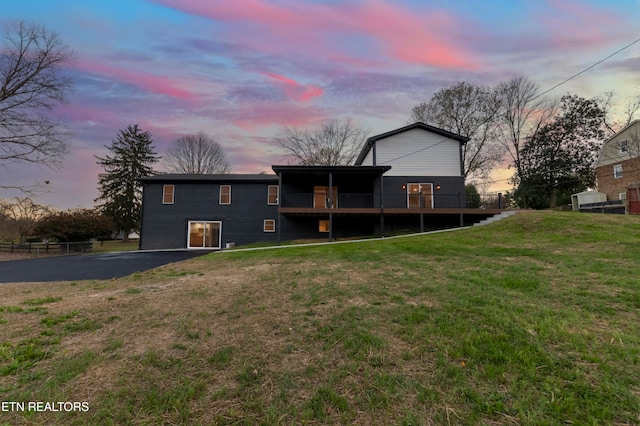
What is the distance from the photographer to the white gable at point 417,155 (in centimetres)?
1823

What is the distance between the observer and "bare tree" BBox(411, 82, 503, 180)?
1062 inches

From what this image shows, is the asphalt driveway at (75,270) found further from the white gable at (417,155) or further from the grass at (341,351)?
the white gable at (417,155)

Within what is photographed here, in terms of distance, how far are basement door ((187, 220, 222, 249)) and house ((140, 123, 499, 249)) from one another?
0.07 meters

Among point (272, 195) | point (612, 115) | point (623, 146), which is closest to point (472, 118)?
point (623, 146)

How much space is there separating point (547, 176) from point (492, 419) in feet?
119

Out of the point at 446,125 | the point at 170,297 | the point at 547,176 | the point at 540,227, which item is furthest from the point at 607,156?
the point at 170,297

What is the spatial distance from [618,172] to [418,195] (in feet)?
65.1

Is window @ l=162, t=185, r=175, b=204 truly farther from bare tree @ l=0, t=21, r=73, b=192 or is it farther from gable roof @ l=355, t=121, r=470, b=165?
gable roof @ l=355, t=121, r=470, b=165

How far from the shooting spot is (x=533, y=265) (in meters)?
6.56

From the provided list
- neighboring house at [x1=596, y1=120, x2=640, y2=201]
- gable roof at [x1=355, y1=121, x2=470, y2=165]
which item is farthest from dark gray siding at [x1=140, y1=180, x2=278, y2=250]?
neighboring house at [x1=596, y1=120, x2=640, y2=201]

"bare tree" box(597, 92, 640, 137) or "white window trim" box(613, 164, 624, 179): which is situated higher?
"bare tree" box(597, 92, 640, 137)

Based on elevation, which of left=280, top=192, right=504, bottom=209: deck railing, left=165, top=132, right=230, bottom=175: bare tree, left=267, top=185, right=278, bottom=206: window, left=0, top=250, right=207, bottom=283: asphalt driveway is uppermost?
left=165, top=132, right=230, bottom=175: bare tree

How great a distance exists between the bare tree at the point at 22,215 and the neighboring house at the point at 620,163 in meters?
46.3

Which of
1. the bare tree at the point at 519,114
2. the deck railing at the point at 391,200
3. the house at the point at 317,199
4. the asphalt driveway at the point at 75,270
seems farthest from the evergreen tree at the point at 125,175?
the bare tree at the point at 519,114
